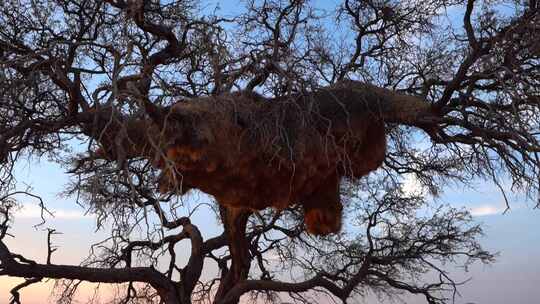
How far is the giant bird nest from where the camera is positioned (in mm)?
6172

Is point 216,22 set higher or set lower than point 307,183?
higher

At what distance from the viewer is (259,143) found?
6531 mm

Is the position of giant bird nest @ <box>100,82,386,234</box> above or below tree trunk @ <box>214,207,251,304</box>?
below

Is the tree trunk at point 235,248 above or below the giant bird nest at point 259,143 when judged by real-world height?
above

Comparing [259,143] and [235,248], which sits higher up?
[235,248]

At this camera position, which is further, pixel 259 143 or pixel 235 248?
pixel 235 248

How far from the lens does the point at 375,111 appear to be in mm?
7215

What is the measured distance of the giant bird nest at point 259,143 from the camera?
6.17 metres

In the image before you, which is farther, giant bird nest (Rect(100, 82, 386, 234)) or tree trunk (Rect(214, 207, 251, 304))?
tree trunk (Rect(214, 207, 251, 304))

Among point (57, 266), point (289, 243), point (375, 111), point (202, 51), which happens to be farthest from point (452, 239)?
point (57, 266)

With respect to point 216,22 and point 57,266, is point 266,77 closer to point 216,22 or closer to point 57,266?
point 216,22

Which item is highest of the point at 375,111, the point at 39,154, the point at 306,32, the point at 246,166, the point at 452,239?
the point at 306,32

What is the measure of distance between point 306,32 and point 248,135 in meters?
3.10

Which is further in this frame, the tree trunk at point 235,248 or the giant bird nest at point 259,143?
the tree trunk at point 235,248
